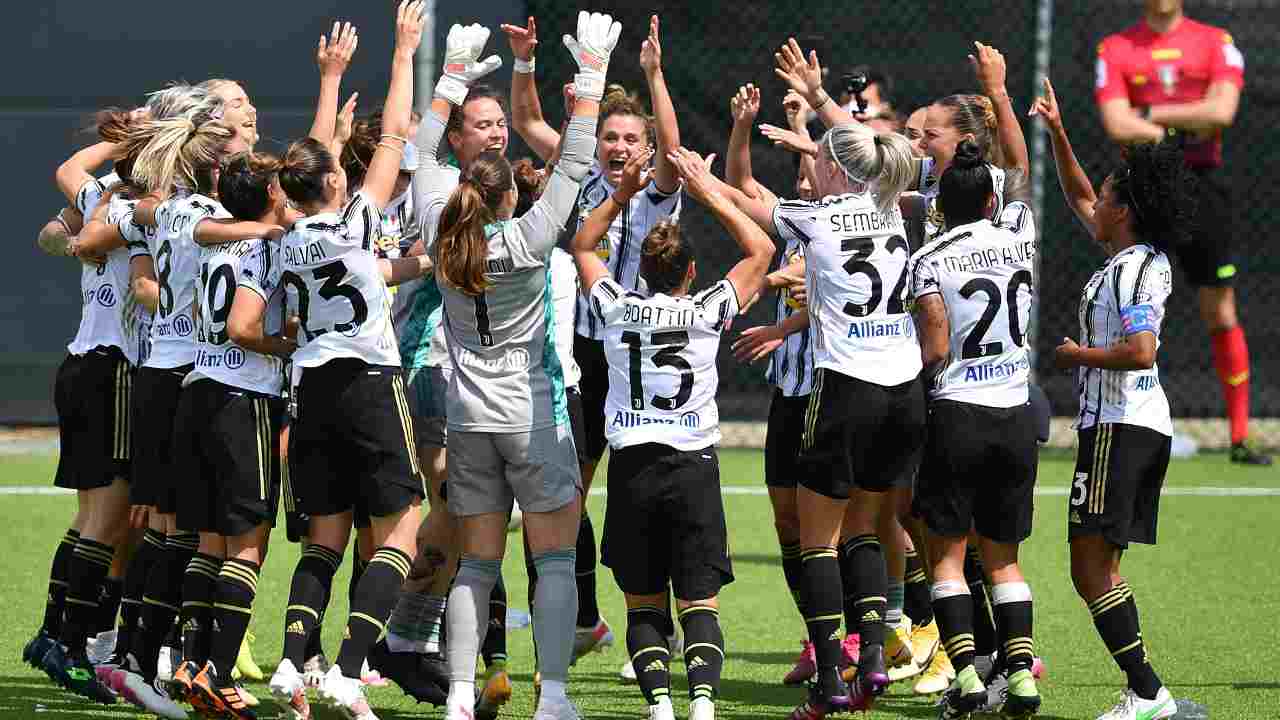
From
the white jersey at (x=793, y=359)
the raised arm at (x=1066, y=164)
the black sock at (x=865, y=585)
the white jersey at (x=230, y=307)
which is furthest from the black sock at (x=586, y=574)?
the raised arm at (x=1066, y=164)

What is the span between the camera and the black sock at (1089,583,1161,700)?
5.45m

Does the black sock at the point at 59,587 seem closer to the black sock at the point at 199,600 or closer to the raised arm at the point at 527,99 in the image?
the black sock at the point at 199,600

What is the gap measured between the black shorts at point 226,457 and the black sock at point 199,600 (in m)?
0.13

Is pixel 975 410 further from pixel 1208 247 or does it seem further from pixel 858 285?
pixel 1208 247

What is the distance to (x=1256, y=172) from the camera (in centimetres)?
1150

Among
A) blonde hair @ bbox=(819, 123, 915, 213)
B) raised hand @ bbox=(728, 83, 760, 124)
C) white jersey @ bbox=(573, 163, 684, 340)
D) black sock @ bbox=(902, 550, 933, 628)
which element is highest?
raised hand @ bbox=(728, 83, 760, 124)

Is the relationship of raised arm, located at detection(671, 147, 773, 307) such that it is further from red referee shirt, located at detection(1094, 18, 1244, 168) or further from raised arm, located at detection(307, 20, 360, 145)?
red referee shirt, located at detection(1094, 18, 1244, 168)

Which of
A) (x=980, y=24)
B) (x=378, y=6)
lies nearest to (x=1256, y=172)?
(x=980, y=24)

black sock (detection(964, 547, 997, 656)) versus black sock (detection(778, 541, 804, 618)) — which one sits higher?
black sock (detection(778, 541, 804, 618))

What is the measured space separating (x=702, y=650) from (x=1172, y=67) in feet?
21.4

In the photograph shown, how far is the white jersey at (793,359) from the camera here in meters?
6.14

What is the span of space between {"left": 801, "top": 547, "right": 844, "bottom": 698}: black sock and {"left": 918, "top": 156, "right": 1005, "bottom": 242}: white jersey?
3.94 feet

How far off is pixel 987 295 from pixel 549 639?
5.75 ft

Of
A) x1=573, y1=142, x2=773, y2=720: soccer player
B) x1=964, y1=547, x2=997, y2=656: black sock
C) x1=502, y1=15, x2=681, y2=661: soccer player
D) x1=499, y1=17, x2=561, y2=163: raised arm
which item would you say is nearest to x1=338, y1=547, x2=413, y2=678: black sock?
x1=573, y1=142, x2=773, y2=720: soccer player
